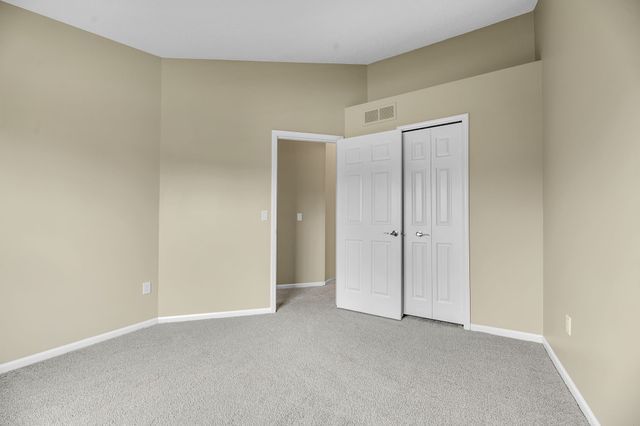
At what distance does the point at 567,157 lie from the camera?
7.25 ft

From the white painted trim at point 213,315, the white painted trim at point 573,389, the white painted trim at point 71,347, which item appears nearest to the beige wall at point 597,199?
the white painted trim at point 573,389

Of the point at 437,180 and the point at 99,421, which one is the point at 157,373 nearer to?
the point at 99,421

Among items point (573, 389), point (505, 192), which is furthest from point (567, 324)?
point (505, 192)

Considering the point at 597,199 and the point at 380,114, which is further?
the point at 380,114

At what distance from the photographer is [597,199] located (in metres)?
1.74

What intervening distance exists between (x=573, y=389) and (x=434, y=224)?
1.75 m

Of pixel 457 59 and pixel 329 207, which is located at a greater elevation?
pixel 457 59

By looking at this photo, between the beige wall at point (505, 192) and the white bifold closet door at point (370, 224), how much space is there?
726 mm

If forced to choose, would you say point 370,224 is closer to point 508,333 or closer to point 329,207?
point 508,333

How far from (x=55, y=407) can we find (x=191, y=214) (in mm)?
2022

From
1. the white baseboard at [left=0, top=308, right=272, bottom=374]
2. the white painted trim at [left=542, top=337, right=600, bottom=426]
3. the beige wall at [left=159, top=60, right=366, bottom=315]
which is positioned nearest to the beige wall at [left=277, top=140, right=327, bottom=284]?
the beige wall at [left=159, top=60, right=366, bottom=315]

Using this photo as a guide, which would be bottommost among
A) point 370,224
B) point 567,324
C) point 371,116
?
point 567,324

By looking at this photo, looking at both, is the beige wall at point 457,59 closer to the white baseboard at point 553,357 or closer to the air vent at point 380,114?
the air vent at point 380,114

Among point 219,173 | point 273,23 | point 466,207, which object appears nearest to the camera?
point 273,23
